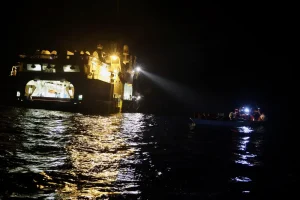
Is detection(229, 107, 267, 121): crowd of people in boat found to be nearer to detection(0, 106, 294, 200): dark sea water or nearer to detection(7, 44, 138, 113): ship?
detection(7, 44, 138, 113): ship

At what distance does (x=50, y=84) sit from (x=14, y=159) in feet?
93.8

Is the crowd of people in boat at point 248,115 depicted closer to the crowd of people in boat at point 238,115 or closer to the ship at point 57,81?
the crowd of people in boat at point 238,115

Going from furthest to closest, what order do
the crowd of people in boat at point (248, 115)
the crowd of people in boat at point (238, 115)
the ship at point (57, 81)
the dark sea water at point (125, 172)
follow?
the ship at point (57, 81) < the crowd of people in boat at point (248, 115) < the crowd of people in boat at point (238, 115) < the dark sea water at point (125, 172)

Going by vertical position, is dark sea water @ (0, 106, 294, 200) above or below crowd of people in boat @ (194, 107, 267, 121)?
below

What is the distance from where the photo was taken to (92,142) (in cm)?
1068

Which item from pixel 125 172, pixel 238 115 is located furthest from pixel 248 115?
pixel 125 172

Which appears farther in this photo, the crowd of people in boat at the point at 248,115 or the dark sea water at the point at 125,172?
the crowd of people in boat at the point at 248,115

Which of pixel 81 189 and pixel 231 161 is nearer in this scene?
pixel 81 189

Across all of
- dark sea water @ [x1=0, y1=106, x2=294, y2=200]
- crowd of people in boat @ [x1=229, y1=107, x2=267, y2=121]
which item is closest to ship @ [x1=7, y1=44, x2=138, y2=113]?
crowd of people in boat @ [x1=229, y1=107, x2=267, y2=121]

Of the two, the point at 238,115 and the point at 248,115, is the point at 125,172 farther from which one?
the point at 248,115

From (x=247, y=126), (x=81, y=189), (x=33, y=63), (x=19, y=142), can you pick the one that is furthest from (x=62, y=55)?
(x=81, y=189)

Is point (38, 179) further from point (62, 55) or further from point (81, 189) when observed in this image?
point (62, 55)

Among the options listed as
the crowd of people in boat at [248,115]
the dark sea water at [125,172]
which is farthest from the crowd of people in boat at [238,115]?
the dark sea water at [125,172]

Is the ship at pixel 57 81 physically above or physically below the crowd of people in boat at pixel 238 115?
above
